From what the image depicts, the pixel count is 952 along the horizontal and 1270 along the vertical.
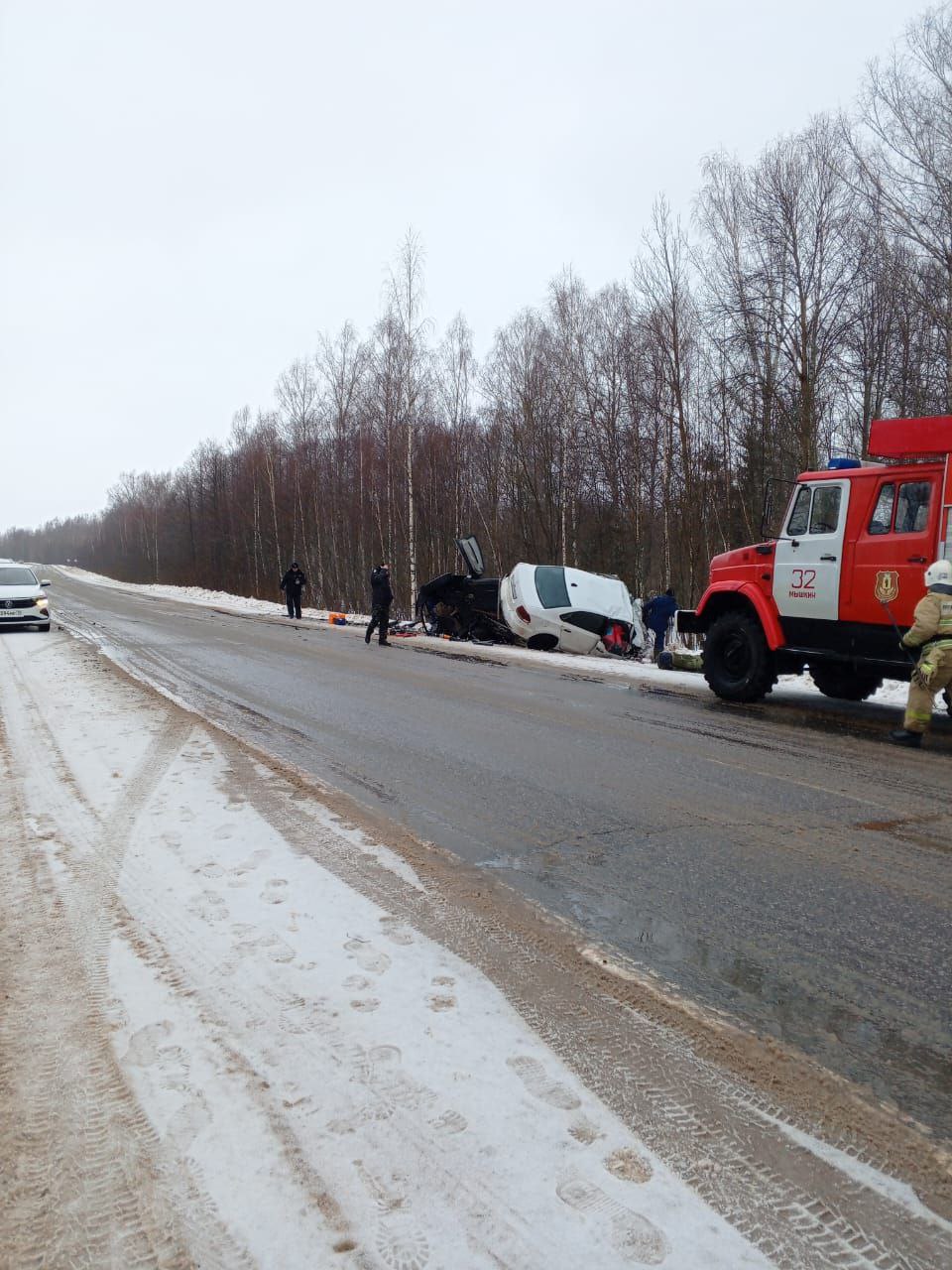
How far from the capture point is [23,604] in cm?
1797

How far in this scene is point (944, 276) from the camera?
16.0 metres

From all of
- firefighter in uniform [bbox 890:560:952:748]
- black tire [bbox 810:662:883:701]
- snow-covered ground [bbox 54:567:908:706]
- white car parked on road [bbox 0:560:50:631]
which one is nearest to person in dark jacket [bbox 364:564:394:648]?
snow-covered ground [bbox 54:567:908:706]

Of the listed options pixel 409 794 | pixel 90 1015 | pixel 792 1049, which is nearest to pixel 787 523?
pixel 409 794

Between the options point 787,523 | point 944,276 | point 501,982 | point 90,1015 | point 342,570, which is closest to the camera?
point 90,1015

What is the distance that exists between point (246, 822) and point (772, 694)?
809 cm

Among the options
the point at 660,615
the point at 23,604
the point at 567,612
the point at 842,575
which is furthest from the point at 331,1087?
the point at 23,604

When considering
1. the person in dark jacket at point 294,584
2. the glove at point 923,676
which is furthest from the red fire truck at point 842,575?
the person in dark jacket at point 294,584

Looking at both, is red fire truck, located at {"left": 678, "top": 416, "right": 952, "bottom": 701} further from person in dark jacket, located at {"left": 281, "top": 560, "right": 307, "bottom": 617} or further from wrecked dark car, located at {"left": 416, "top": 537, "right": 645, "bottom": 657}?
person in dark jacket, located at {"left": 281, "top": 560, "right": 307, "bottom": 617}

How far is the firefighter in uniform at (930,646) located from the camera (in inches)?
283

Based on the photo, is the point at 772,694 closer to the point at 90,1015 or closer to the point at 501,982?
the point at 501,982

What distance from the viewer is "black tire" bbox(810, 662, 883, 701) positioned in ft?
31.8

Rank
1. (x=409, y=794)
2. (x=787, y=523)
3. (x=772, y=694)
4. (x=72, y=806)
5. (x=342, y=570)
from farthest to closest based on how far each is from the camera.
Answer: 1. (x=342, y=570)
2. (x=772, y=694)
3. (x=787, y=523)
4. (x=409, y=794)
5. (x=72, y=806)

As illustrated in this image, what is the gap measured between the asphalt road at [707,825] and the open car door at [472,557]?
9.45m

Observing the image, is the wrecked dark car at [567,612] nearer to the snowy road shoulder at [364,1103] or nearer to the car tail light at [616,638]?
the car tail light at [616,638]
